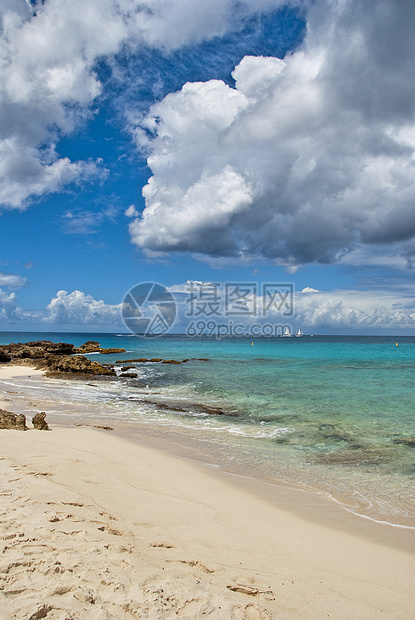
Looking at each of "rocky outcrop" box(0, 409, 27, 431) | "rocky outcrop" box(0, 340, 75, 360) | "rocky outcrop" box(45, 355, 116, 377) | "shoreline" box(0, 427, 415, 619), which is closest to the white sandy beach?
"shoreline" box(0, 427, 415, 619)

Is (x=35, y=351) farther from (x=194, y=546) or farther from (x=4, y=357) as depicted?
(x=194, y=546)

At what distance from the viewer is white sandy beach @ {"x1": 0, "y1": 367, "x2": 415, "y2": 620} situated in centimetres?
327

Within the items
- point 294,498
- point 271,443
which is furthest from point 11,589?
point 271,443

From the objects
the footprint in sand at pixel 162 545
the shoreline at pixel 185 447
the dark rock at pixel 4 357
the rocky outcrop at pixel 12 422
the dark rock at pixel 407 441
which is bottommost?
the dark rock at pixel 4 357

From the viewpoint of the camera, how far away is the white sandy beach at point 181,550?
10.7ft

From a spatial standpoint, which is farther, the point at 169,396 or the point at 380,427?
the point at 169,396

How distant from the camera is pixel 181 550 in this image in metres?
4.45

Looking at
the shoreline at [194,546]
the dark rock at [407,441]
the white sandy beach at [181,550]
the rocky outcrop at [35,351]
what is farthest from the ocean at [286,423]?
the rocky outcrop at [35,351]

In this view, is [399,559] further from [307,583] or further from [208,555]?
[208,555]

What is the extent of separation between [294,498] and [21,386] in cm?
2291

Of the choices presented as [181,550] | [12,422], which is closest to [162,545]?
[181,550]

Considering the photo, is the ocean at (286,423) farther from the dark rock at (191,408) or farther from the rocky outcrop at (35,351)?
the rocky outcrop at (35,351)

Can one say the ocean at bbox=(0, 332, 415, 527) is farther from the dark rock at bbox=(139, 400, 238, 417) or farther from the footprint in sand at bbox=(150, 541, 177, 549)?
the footprint in sand at bbox=(150, 541, 177, 549)

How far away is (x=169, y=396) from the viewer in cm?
2128
